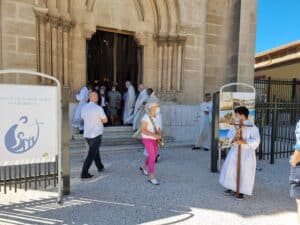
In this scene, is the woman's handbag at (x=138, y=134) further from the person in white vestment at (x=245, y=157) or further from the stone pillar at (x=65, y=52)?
the person in white vestment at (x=245, y=157)

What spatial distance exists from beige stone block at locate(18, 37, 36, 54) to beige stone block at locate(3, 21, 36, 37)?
0.44ft

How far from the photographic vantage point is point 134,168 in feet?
23.0

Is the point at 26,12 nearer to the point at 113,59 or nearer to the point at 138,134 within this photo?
the point at 113,59

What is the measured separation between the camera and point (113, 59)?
11.4 metres

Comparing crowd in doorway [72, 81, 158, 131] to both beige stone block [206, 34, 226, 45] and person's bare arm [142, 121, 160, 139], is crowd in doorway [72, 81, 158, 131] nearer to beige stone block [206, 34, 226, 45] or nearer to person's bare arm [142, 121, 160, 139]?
beige stone block [206, 34, 226, 45]

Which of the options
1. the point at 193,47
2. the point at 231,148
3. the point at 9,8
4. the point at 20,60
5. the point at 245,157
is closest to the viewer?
the point at 245,157

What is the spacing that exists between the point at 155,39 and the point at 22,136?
7888 mm

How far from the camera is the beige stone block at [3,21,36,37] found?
25.8 ft

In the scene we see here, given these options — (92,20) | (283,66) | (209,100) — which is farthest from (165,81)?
(283,66)

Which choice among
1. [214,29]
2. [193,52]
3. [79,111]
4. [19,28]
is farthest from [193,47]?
Answer: [19,28]

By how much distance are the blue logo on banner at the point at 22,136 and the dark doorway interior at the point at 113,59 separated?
666 cm

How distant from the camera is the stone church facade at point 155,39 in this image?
27.0 ft

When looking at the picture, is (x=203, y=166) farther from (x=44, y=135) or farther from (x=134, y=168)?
(x=44, y=135)

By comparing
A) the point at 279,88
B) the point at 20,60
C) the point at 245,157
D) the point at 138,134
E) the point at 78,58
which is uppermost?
the point at 78,58
